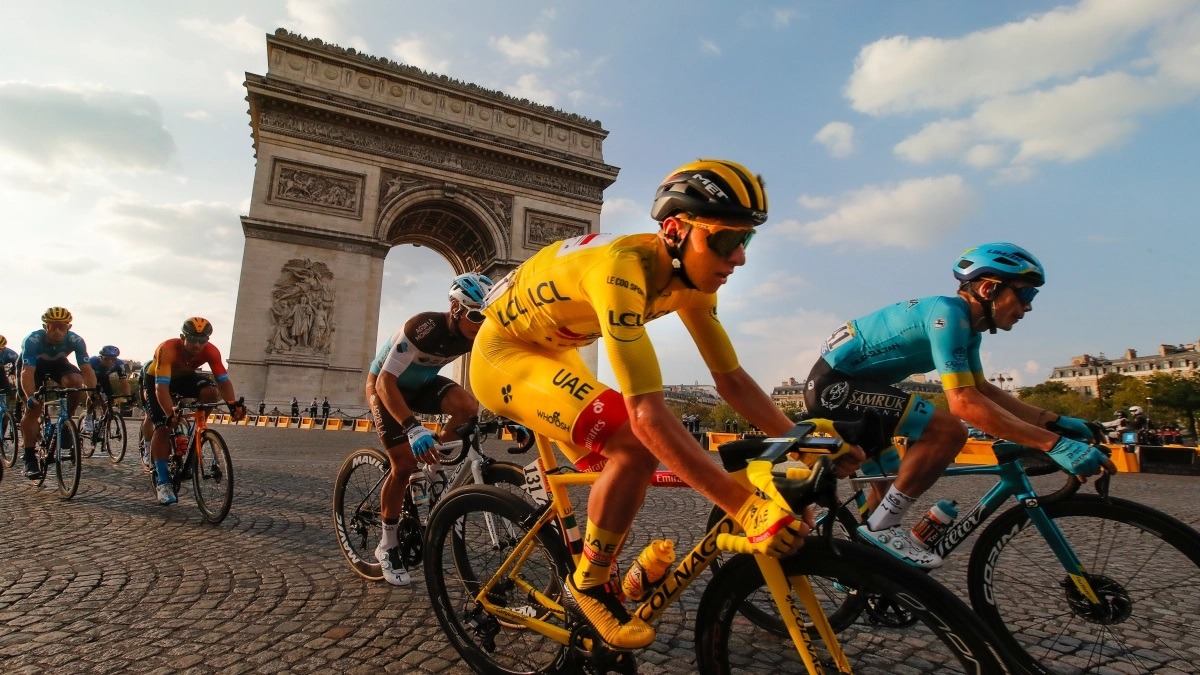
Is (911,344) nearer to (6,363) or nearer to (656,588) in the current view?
(656,588)

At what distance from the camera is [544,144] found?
29.4 meters

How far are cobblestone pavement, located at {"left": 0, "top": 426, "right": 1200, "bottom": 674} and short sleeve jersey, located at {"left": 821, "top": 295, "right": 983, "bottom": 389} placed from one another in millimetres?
1239

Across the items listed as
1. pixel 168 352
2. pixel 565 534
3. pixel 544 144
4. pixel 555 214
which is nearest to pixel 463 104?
pixel 544 144

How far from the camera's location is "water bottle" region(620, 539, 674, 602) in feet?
5.65

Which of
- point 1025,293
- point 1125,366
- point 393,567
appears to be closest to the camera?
point 1025,293

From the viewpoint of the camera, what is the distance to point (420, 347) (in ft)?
10.9

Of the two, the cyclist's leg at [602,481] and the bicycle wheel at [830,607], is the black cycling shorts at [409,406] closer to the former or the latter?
the cyclist's leg at [602,481]

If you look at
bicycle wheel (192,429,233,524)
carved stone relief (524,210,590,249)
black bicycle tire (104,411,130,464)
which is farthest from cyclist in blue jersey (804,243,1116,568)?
carved stone relief (524,210,590,249)

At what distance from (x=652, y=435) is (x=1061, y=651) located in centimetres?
186

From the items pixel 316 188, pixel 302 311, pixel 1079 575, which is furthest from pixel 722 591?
pixel 316 188

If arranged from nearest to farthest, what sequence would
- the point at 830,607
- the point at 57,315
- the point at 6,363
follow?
the point at 830,607
the point at 57,315
the point at 6,363

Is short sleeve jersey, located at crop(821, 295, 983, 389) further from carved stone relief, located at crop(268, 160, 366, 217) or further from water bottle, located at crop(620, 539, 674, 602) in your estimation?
carved stone relief, located at crop(268, 160, 366, 217)

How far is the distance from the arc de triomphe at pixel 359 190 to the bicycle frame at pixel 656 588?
74.8 ft

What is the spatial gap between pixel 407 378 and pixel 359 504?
0.73 m
